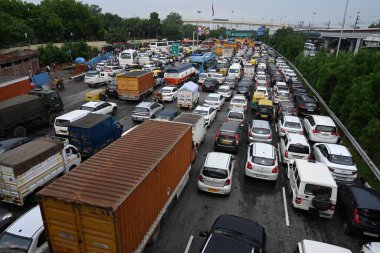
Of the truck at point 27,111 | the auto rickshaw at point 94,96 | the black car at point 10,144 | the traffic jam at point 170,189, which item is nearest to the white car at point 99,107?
the traffic jam at point 170,189

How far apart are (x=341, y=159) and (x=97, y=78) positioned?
28.1 m

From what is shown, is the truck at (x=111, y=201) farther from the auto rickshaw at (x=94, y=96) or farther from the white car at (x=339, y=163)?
the auto rickshaw at (x=94, y=96)

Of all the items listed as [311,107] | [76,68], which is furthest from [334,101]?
[76,68]

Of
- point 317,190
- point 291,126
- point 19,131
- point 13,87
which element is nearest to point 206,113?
point 291,126

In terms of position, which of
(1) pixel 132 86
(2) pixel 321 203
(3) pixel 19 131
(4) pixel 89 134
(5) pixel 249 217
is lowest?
(5) pixel 249 217

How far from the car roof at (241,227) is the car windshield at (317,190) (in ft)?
11.0

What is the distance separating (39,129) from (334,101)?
76.2 ft

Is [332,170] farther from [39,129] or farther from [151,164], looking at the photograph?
[39,129]

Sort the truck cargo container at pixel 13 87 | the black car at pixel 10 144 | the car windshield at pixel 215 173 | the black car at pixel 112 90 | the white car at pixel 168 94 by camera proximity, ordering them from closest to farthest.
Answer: the car windshield at pixel 215 173 < the black car at pixel 10 144 < the truck cargo container at pixel 13 87 < the white car at pixel 168 94 < the black car at pixel 112 90

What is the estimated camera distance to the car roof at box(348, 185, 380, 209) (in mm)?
9866

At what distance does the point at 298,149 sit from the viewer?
14570 mm

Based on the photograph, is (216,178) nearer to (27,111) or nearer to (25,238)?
(25,238)

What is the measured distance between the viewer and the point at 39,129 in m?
20.0

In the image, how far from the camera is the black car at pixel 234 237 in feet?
23.9
